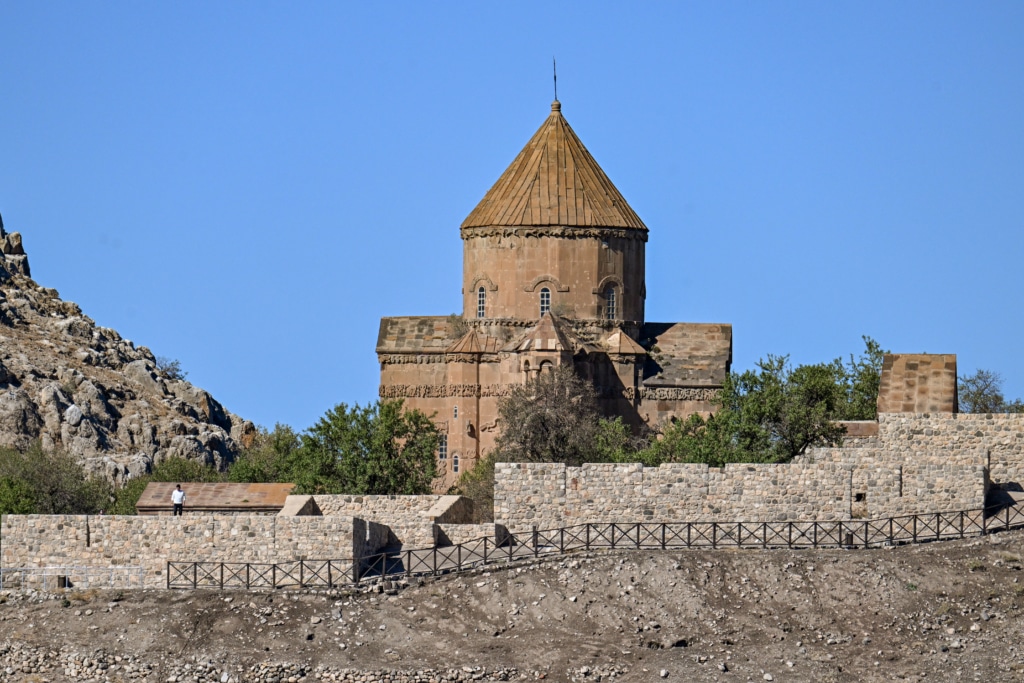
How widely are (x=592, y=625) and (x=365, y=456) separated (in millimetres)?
17454

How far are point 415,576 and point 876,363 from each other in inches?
1086

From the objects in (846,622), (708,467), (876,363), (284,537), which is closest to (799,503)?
(708,467)

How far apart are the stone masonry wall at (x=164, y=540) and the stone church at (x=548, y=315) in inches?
920

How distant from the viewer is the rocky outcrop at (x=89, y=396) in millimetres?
90438

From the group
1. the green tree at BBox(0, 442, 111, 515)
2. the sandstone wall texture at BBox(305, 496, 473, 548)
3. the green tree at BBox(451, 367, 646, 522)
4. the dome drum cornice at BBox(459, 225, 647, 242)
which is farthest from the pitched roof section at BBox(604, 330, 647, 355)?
the sandstone wall texture at BBox(305, 496, 473, 548)

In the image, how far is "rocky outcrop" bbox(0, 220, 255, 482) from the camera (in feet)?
297

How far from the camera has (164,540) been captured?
5694 centimetres

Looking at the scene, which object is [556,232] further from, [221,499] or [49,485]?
[221,499]

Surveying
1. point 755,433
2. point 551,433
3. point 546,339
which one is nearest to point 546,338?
point 546,339

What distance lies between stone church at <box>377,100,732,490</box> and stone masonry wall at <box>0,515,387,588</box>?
76.7 feet

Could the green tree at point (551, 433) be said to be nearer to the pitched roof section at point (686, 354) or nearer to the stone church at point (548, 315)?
the stone church at point (548, 315)

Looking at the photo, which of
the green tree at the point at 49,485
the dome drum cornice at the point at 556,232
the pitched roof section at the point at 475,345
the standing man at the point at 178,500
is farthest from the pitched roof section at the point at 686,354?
the standing man at the point at 178,500

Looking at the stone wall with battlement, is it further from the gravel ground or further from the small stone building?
the small stone building

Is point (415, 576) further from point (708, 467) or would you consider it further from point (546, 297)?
point (546, 297)
